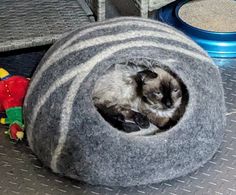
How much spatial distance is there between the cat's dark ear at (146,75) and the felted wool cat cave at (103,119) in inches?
6.1

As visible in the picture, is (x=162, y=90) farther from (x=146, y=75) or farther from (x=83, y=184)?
(x=83, y=184)

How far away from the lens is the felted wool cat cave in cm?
135

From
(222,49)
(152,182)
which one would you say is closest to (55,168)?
(152,182)

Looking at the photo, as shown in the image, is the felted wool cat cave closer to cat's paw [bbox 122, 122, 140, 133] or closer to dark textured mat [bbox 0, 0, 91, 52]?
cat's paw [bbox 122, 122, 140, 133]

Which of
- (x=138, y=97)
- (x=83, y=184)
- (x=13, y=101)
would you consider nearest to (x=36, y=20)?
(x=13, y=101)

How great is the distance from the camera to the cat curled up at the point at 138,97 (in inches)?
62.7

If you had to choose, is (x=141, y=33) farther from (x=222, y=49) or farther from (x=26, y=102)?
(x=222, y=49)

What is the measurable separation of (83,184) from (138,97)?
0.37 meters

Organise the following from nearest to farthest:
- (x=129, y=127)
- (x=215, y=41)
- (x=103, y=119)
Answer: (x=103, y=119) < (x=129, y=127) < (x=215, y=41)

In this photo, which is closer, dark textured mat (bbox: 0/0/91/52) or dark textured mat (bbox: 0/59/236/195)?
dark textured mat (bbox: 0/59/236/195)

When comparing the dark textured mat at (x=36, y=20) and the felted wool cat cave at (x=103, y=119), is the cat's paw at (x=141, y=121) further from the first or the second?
the dark textured mat at (x=36, y=20)

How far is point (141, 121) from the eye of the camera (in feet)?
5.33

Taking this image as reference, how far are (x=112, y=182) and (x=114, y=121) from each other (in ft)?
0.83

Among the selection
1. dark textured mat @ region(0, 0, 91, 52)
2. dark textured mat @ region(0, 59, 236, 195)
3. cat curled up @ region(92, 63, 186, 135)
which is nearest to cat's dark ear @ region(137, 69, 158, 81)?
cat curled up @ region(92, 63, 186, 135)
